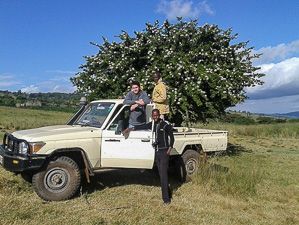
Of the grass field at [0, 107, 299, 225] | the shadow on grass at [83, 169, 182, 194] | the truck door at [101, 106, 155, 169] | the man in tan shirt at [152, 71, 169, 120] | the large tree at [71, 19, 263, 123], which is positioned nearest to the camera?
the grass field at [0, 107, 299, 225]

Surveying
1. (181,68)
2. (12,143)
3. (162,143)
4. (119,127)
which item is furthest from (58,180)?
(181,68)

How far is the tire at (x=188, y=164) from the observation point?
35.7ft

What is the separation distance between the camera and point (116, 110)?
32.0 ft

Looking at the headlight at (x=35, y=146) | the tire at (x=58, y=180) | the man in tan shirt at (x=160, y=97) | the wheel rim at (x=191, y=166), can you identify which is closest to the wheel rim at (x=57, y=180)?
the tire at (x=58, y=180)

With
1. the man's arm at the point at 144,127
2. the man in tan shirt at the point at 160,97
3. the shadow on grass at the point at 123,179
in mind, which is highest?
the man in tan shirt at the point at 160,97

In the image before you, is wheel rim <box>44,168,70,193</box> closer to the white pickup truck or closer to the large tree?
the white pickup truck

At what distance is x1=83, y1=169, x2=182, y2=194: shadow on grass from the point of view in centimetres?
1010

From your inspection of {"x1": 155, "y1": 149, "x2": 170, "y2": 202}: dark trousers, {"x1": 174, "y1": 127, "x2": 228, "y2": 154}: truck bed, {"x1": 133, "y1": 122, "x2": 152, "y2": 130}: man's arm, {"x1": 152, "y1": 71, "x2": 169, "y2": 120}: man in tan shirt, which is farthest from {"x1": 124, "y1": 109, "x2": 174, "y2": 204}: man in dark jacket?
{"x1": 174, "y1": 127, "x2": 228, "y2": 154}: truck bed

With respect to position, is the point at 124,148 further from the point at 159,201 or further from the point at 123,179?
the point at 123,179

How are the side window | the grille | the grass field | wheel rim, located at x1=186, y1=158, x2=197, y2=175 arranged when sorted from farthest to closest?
wheel rim, located at x1=186, y1=158, x2=197, y2=175, the side window, the grille, the grass field

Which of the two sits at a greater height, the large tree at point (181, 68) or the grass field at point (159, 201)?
the large tree at point (181, 68)

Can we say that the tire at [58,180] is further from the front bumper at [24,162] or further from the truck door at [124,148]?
the truck door at [124,148]

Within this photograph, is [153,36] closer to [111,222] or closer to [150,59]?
[150,59]

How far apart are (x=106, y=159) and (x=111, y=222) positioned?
2064 millimetres
